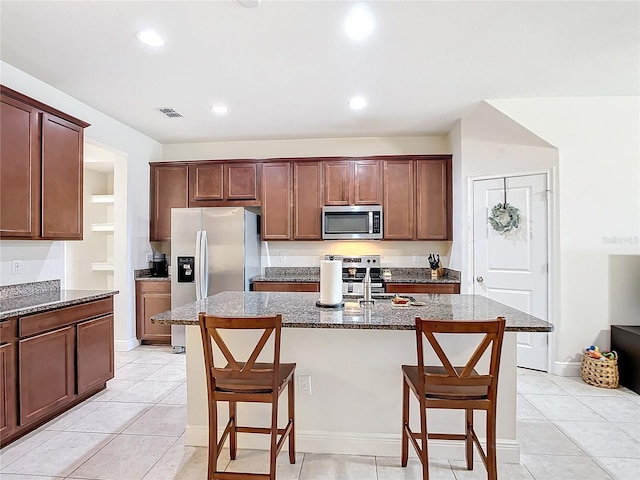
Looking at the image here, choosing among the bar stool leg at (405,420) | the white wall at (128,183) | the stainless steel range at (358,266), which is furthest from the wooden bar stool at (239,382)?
the stainless steel range at (358,266)

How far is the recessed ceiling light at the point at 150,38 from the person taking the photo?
2367mm

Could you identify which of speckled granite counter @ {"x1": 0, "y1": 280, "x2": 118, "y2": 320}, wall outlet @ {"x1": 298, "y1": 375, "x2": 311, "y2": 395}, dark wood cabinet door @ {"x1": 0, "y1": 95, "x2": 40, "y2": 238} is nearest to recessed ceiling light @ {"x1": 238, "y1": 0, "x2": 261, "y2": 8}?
dark wood cabinet door @ {"x1": 0, "y1": 95, "x2": 40, "y2": 238}

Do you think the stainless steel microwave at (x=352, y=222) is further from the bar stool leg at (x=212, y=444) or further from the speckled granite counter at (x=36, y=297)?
the bar stool leg at (x=212, y=444)

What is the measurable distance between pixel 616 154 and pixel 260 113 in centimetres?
358

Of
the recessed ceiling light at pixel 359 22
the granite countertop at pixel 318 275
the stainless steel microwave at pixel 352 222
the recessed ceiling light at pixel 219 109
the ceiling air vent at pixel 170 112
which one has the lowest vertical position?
the granite countertop at pixel 318 275

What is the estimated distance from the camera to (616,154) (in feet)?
11.3

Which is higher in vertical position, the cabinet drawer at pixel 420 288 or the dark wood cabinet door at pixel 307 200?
the dark wood cabinet door at pixel 307 200

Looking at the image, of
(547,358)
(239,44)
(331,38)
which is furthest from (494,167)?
(239,44)

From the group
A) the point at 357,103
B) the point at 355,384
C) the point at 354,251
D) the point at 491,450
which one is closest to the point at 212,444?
the point at 355,384

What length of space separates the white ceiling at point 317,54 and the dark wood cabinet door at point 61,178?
1.62 ft

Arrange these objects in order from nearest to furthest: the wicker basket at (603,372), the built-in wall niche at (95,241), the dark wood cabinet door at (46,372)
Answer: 1. the dark wood cabinet door at (46,372)
2. the wicker basket at (603,372)
3. the built-in wall niche at (95,241)

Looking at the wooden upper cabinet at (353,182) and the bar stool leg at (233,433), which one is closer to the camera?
the bar stool leg at (233,433)

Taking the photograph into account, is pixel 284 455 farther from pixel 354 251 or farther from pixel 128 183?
pixel 128 183

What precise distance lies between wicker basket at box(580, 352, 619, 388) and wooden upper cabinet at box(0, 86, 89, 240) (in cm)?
478
